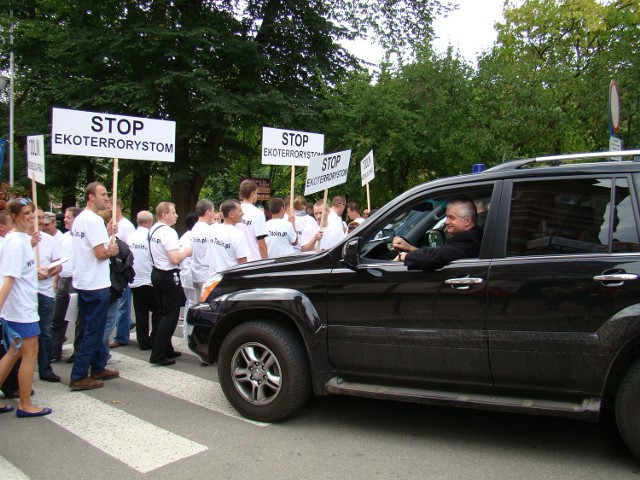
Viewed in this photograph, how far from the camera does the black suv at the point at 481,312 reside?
359cm

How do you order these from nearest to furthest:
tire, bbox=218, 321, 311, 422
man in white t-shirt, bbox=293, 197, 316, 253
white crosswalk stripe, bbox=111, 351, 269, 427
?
tire, bbox=218, 321, 311, 422 → white crosswalk stripe, bbox=111, 351, 269, 427 → man in white t-shirt, bbox=293, 197, 316, 253

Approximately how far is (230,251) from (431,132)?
13924 millimetres

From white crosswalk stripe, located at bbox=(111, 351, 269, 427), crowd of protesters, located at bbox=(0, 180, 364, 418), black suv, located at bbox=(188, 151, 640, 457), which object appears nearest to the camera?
black suv, located at bbox=(188, 151, 640, 457)

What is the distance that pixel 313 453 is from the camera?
4.05 metres

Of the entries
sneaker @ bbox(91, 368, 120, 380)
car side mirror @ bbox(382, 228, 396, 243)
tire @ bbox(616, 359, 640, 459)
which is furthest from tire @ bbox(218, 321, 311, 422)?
tire @ bbox(616, 359, 640, 459)

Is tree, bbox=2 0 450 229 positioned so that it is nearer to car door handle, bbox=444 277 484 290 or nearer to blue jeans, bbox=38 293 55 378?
blue jeans, bbox=38 293 55 378

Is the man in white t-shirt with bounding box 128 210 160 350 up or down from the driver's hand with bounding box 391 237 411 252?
down

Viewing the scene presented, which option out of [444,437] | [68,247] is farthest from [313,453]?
[68,247]

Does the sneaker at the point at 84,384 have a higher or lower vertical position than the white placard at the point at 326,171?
lower

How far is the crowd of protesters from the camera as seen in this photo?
15.8 feet

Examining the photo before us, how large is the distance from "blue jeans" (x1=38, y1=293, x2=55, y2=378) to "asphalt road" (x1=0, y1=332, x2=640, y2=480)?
2.12 ft

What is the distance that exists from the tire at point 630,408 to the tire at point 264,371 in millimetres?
2205

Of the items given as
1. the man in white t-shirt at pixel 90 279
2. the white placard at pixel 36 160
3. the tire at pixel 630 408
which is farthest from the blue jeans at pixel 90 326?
the tire at pixel 630 408

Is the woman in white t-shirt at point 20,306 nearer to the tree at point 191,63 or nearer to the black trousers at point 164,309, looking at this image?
the black trousers at point 164,309
